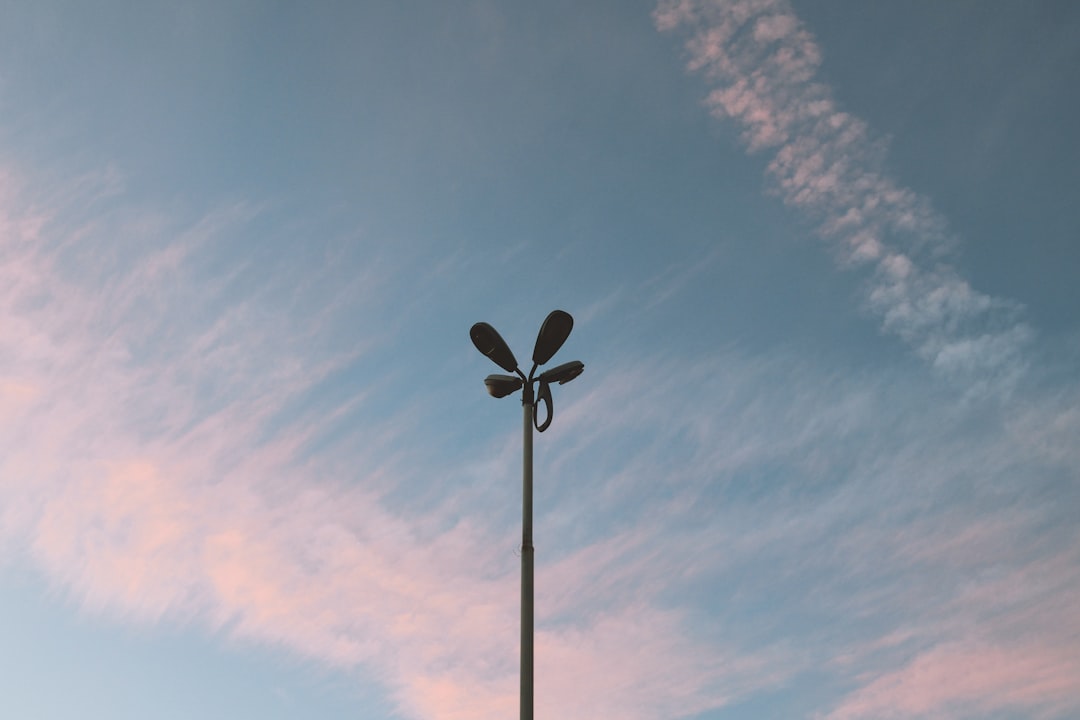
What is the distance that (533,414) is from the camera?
988cm

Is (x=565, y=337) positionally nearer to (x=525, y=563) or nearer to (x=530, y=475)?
(x=530, y=475)

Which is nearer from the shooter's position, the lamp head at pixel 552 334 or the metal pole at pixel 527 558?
the metal pole at pixel 527 558

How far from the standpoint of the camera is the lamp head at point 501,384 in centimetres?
988

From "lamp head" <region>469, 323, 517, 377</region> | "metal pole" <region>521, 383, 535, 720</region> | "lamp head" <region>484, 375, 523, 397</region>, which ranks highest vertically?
"lamp head" <region>469, 323, 517, 377</region>

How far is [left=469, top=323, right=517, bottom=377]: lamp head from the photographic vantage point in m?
9.61

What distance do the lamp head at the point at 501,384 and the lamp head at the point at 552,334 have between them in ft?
1.11

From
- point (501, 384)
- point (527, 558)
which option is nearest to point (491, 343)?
Result: point (501, 384)

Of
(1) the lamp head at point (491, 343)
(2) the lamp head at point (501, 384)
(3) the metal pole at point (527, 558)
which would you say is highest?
(1) the lamp head at point (491, 343)

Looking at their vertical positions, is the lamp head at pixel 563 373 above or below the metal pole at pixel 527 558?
above

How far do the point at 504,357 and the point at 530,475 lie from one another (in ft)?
4.35

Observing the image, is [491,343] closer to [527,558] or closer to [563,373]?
[563,373]

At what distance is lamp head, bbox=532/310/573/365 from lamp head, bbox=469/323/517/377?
309 millimetres

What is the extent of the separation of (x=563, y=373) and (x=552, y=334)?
1.66 ft

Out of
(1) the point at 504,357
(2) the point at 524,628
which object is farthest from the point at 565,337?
(2) the point at 524,628
